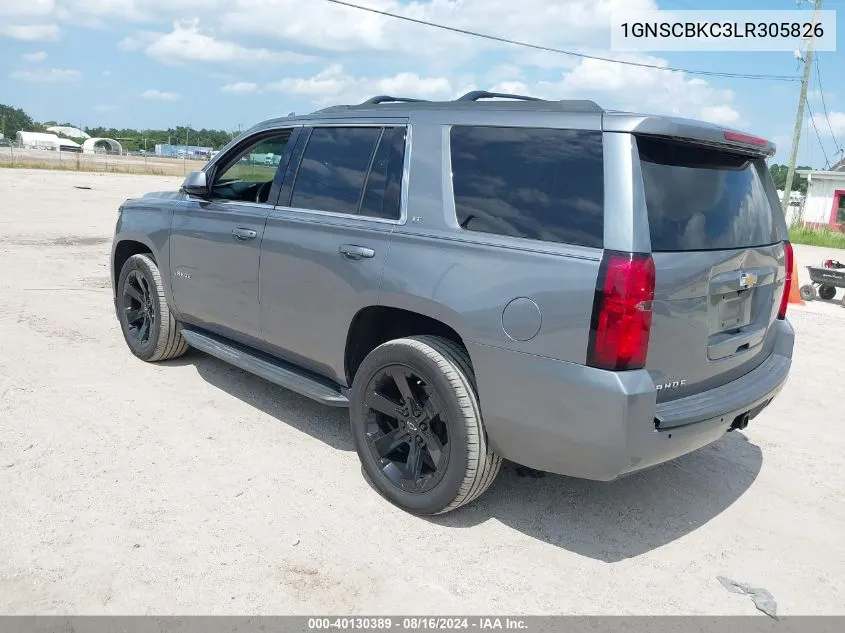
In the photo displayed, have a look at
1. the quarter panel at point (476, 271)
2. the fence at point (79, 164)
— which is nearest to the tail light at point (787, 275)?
the quarter panel at point (476, 271)

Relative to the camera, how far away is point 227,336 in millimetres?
4977

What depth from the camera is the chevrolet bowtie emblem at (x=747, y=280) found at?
133 inches

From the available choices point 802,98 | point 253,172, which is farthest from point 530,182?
point 802,98

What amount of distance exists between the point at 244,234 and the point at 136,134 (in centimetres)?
15515

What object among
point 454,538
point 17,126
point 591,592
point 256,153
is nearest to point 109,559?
point 454,538

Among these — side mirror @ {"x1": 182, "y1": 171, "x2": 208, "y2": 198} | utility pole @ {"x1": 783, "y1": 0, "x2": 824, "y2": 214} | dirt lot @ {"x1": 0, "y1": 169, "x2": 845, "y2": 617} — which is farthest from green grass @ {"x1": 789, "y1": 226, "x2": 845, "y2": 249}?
side mirror @ {"x1": 182, "y1": 171, "x2": 208, "y2": 198}

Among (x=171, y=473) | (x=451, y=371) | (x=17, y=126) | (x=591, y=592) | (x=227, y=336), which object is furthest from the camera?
(x=17, y=126)

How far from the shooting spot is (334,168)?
4238 millimetres

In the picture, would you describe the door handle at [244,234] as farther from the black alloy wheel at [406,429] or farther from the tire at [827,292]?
the tire at [827,292]

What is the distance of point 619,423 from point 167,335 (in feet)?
12.5

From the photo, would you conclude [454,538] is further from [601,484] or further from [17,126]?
[17,126]

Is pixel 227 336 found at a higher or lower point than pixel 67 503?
higher

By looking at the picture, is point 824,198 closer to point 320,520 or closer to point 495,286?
point 495,286

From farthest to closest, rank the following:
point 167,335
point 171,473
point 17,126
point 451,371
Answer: point 17,126 → point 167,335 → point 171,473 → point 451,371
